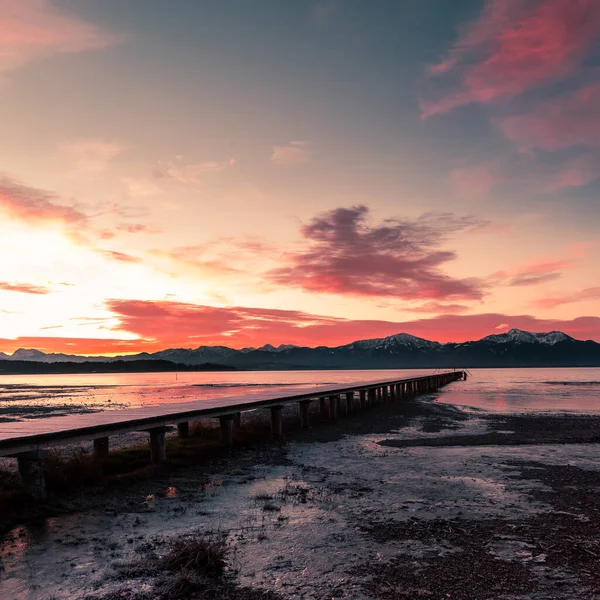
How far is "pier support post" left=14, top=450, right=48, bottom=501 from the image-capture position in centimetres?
1082

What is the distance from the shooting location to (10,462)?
56.7 ft

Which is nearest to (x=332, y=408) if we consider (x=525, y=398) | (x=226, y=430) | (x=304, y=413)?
(x=304, y=413)

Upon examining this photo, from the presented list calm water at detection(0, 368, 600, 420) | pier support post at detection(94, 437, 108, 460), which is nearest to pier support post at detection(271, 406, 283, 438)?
calm water at detection(0, 368, 600, 420)

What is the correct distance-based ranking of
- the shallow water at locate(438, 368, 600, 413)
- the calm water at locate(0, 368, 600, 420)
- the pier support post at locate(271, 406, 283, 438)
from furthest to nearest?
1. the calm water at locate(0, 368, 600, 420)
2. the shallow water at locate(438, 368, 600, 413)
3. the pier support post at locate(271, 406, 283, 438)

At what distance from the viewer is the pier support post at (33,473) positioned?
35.5 ft

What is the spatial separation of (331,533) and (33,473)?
6.11 meters

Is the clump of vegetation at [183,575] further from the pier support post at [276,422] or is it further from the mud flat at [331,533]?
the pier support post at [276,422]

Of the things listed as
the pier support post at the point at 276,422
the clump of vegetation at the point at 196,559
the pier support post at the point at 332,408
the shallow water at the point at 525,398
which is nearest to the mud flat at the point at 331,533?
the clump of vegetation at the point at 196,559

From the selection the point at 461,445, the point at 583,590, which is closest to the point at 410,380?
the point at 461,445

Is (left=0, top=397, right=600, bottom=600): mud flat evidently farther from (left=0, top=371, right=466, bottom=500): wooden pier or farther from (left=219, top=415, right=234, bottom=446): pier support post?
(left=219, top=415, right=234, bottom=446): pier support post

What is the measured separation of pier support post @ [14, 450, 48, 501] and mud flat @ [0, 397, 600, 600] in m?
0.53

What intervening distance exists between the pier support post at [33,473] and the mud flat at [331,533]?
535 millimetres

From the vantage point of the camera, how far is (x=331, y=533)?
915 cm

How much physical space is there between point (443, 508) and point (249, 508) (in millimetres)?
3770
